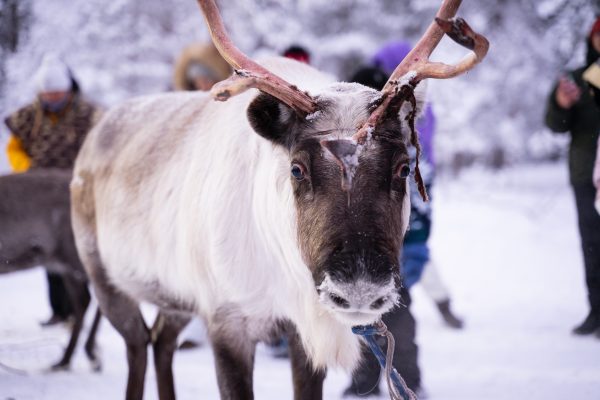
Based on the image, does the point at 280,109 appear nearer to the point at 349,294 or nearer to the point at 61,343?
the point at 349,294

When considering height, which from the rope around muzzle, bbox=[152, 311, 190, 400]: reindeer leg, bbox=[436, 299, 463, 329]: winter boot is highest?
the rope around muzzle

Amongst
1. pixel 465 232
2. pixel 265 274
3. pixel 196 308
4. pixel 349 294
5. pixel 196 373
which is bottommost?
pixel 465 232

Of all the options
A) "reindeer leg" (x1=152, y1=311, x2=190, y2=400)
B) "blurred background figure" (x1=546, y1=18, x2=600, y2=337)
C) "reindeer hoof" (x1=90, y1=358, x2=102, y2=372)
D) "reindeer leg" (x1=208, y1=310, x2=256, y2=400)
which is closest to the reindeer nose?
"reindeer leg" (x1=208, y1=310, x2=256, y2=400)

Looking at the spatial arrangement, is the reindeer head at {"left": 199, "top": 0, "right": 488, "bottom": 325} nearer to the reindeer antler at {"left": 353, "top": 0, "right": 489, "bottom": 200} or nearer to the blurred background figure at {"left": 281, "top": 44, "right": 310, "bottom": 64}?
the reindeer antler at {"left": 353, "top": 0, "right": 489, "bottom": 200}

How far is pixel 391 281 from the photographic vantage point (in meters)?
1.90

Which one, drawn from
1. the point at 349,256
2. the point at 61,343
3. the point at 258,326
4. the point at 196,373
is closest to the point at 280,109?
the point at 349,256

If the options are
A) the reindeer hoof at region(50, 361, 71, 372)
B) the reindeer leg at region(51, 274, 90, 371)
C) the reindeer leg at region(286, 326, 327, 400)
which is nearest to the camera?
the reindeer leg at region(286, 326, 327, 400)

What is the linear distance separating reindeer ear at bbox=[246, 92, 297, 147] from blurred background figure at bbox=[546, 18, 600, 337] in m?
3.47

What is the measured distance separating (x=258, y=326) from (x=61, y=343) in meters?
3.39

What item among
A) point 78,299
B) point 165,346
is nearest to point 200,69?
point 78,299

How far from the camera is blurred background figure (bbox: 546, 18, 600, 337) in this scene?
16.1ft

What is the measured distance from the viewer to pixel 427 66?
2205mm

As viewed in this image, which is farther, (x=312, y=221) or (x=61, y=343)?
(x=61, y=343)

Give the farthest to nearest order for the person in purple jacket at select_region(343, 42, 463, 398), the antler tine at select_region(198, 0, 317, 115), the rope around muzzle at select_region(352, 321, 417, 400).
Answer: the person in purple jacket at select_region(343, 42, 463, 398) → the rope around muzzle at select_region(352, 321, 417, 400) → the antler tine at select_region(198, 0, 317, 115)
